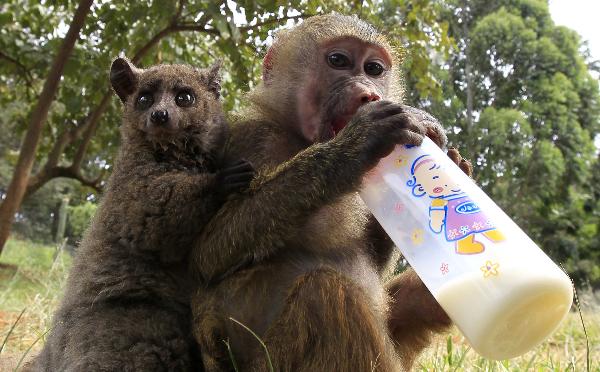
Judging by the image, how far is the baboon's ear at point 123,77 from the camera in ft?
11.3

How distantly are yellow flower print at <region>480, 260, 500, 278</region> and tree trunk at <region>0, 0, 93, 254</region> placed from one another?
5.79m

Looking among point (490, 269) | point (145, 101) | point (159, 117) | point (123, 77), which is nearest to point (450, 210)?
point (490, 269)

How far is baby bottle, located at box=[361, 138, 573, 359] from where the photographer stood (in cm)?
197

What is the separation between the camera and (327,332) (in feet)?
7.92

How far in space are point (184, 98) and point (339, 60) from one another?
2.87ft

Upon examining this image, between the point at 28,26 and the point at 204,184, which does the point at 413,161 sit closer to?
the point at 204,184

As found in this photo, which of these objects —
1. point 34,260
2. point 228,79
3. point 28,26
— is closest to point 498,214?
point 228,79

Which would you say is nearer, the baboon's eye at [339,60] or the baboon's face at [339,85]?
the baboon's face at [339,85]

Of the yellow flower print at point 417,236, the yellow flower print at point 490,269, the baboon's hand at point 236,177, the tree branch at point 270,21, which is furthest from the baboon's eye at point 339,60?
the tree branch at point 270,21

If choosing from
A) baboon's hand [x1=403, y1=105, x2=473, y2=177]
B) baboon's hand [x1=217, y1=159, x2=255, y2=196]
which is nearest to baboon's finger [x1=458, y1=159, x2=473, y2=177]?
baboon's hand [x1=403, y1=105, x2=473, y2=177]

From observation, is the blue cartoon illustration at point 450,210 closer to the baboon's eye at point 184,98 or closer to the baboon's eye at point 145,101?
the baboon's eye at point 184,98

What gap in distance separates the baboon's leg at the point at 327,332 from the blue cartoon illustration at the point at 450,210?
467mm

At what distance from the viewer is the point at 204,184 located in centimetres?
281

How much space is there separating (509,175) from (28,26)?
17389 millimetres
